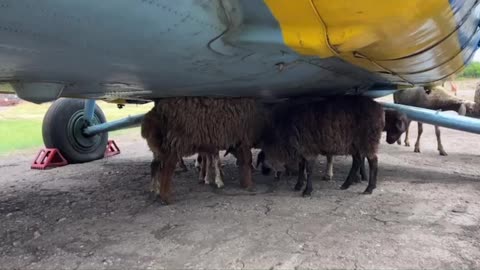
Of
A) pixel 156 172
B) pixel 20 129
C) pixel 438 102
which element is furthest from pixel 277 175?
pixel 20 129

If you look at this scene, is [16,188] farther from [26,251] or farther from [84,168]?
[26,251]

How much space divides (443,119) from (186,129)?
3.38m

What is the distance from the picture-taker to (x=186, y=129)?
377cm

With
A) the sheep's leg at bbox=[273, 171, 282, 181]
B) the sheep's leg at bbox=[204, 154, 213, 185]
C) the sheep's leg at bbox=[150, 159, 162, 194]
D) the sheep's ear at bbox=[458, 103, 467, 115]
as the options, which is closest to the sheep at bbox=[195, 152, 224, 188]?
the sheep's leg at bbox=[204, 154, 213, 185]

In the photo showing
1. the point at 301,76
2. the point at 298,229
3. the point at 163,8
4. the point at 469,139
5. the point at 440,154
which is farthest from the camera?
the point at 469,139

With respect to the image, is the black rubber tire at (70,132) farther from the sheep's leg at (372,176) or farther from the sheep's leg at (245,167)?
the sheep's leg at (372,176)

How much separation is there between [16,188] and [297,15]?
13.1 feet

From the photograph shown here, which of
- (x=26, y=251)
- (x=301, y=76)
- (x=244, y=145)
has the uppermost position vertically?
(x=301, y=76)

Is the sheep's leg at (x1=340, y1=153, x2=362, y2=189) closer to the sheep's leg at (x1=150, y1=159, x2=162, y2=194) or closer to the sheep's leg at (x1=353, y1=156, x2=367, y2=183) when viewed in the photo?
the sheep's leg at (x1=353, y1=156, x2=367, y2=183)

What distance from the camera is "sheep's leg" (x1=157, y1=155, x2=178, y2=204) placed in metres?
3.75

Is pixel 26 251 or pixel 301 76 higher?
pixel 301 76

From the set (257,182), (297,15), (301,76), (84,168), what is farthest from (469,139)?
(297,15)

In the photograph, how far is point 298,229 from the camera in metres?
2.99

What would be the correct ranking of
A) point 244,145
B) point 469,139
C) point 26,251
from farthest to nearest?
point 469,139 → point 244,145 → point 26,251
